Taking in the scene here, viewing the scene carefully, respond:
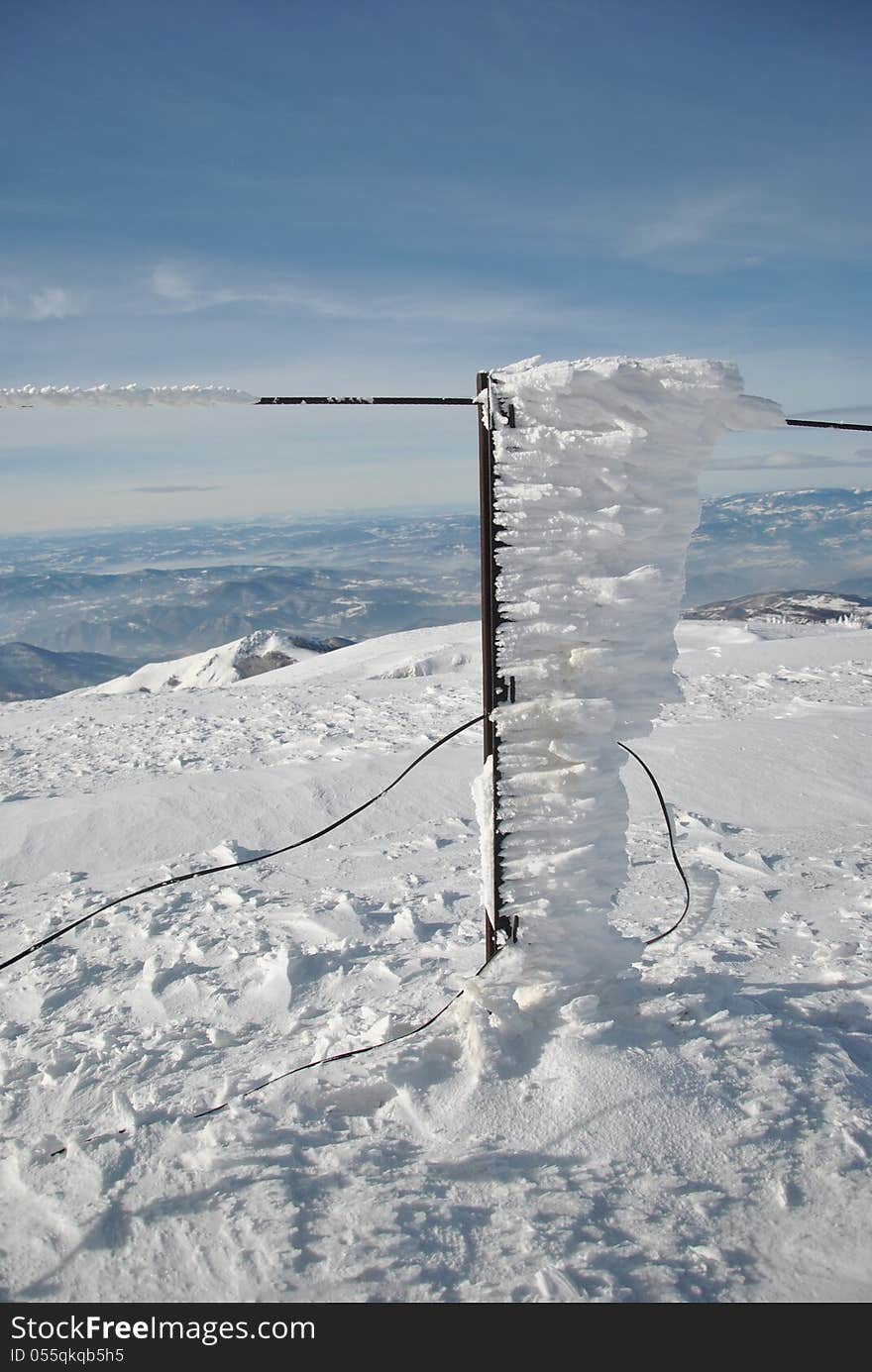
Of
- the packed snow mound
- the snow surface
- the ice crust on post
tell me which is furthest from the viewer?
the packed snow mound

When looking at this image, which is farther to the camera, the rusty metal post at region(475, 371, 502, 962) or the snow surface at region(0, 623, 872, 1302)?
the rusty metal post at region(475, 371, 502, 962)

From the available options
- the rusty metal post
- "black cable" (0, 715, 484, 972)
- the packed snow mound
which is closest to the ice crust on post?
the rusty metal post

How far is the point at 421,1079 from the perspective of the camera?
108 inches

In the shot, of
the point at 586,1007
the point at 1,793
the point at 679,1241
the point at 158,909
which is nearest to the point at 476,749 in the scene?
the point at 158,909

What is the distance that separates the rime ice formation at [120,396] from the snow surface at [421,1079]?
7.93ft

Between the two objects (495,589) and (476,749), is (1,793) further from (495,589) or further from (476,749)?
(495,589)

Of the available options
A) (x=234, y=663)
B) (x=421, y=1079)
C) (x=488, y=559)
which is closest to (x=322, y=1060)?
(x=421, y=1079)

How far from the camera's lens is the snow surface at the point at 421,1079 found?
6.97 ft

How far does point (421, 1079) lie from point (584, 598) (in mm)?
1770

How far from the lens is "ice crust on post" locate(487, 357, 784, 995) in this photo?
267 centimetres

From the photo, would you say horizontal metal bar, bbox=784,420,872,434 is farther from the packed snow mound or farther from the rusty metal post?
the packed snow mound

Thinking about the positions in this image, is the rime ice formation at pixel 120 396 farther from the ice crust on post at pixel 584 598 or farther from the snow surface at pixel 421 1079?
the snow surface at pixel 421 1079

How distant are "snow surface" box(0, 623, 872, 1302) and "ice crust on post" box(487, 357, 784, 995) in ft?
1.25

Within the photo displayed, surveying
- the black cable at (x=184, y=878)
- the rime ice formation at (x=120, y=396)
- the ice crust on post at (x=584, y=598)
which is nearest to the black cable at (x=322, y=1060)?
the ice crust on post at (x=584, y=598)
